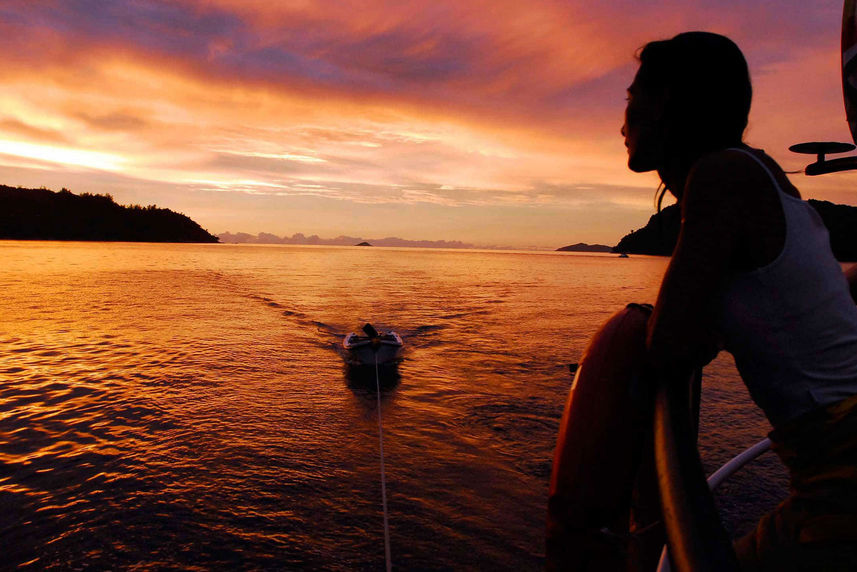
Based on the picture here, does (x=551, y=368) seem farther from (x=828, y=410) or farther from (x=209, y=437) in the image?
(x=828, y=410)

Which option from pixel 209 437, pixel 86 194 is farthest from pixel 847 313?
pixel 86 194

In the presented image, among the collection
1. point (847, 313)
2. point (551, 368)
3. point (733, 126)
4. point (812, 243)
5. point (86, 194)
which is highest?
point (86, 194)

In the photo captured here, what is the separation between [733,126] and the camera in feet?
6.10

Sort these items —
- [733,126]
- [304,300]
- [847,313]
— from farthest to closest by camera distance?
[304,300], [733,126], [847,313]

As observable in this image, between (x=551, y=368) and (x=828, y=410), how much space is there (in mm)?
13971

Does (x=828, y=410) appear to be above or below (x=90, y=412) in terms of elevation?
above

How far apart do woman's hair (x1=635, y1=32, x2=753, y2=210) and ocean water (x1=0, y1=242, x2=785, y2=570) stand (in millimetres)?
5407

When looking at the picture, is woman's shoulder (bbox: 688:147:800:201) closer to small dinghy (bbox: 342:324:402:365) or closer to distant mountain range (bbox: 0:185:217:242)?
small dinghy (bbox: 342:324:402:365)

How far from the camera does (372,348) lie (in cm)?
1374

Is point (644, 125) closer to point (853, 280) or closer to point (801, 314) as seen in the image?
point (801, 314)

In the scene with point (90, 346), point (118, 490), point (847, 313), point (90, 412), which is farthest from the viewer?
point (90, 346)

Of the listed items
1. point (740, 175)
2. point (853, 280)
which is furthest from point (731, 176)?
point (853, 280)

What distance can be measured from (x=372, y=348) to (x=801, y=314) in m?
12.6

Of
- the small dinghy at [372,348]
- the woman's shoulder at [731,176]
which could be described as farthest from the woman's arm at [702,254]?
the small dinghy at [372,348]
